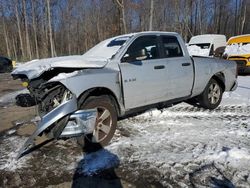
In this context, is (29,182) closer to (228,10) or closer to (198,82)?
(198,82)

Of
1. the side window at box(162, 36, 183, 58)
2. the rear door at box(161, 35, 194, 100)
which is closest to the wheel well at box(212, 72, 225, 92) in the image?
the rear door at box(161, 35, 194, 100)

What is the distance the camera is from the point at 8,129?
566 cm

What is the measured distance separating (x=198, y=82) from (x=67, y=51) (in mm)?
49152

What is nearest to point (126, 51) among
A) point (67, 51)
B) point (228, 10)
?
point (67, 51)

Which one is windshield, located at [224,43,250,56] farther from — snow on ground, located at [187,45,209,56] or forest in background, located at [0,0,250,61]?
forest in background, located at [0,0,250,61]

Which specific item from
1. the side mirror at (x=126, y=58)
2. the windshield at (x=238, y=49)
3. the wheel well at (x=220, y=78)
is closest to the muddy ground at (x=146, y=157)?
the wheel well at (x=220, y=78)

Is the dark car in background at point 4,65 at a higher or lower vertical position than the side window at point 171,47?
lower

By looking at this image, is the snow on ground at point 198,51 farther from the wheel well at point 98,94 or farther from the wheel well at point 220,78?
the wheel well at point 98,94

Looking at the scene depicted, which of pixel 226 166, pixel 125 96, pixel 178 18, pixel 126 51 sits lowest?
pixel 226 166

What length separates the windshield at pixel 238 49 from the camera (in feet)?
42.2

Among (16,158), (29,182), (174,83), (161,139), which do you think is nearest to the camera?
(29,182)

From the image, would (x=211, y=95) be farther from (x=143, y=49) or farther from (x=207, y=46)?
(x=207, y=46)

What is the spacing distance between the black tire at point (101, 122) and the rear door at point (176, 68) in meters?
1.47

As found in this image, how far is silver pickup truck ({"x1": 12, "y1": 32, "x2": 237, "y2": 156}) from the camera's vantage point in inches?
155
